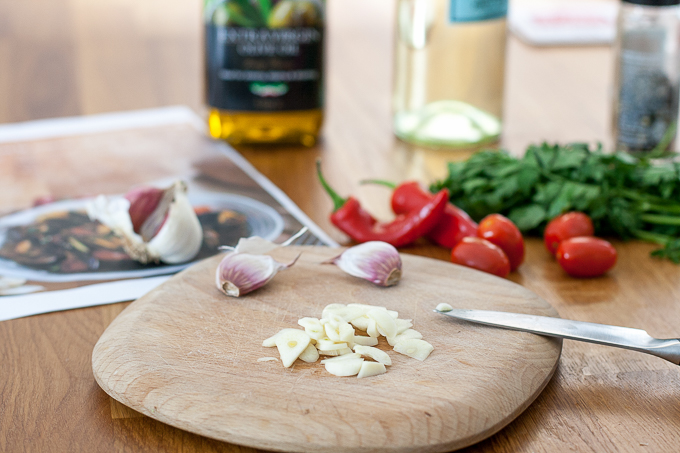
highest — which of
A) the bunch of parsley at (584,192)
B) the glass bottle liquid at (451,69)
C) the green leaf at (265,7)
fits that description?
the green leaf at (265,7)

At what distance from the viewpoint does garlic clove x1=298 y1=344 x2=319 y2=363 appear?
0.72 meters

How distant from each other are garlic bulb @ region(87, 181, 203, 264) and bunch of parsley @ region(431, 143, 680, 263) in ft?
1.26

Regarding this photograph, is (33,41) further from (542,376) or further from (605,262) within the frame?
(542,376)

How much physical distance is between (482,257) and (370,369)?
1.02ft

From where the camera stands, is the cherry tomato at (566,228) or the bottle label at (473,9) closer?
the cherry tomato at (566,228)

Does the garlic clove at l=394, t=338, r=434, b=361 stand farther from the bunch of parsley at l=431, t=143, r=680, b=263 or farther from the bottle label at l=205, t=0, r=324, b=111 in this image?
the bottle label at l=205, t=0, r=324, b=111

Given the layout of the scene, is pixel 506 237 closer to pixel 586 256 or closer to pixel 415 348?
pixel 586 256

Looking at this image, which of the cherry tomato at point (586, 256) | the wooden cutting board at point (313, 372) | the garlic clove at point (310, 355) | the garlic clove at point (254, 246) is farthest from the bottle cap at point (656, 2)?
the garlic clove at point (310, 355)

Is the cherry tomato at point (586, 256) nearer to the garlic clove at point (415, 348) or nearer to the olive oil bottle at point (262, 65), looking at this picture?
the garlic clove at point (415, 348)

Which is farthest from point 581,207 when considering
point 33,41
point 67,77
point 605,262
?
point 33,41

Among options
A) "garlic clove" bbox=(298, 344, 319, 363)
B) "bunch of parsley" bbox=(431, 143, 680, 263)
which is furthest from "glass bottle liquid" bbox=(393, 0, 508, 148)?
"garlic clove" bbox=(298, 344, 319, 363)

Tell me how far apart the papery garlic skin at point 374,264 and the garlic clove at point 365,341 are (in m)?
0.13

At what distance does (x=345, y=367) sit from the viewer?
2.28ft

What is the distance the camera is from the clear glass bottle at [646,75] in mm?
1254
